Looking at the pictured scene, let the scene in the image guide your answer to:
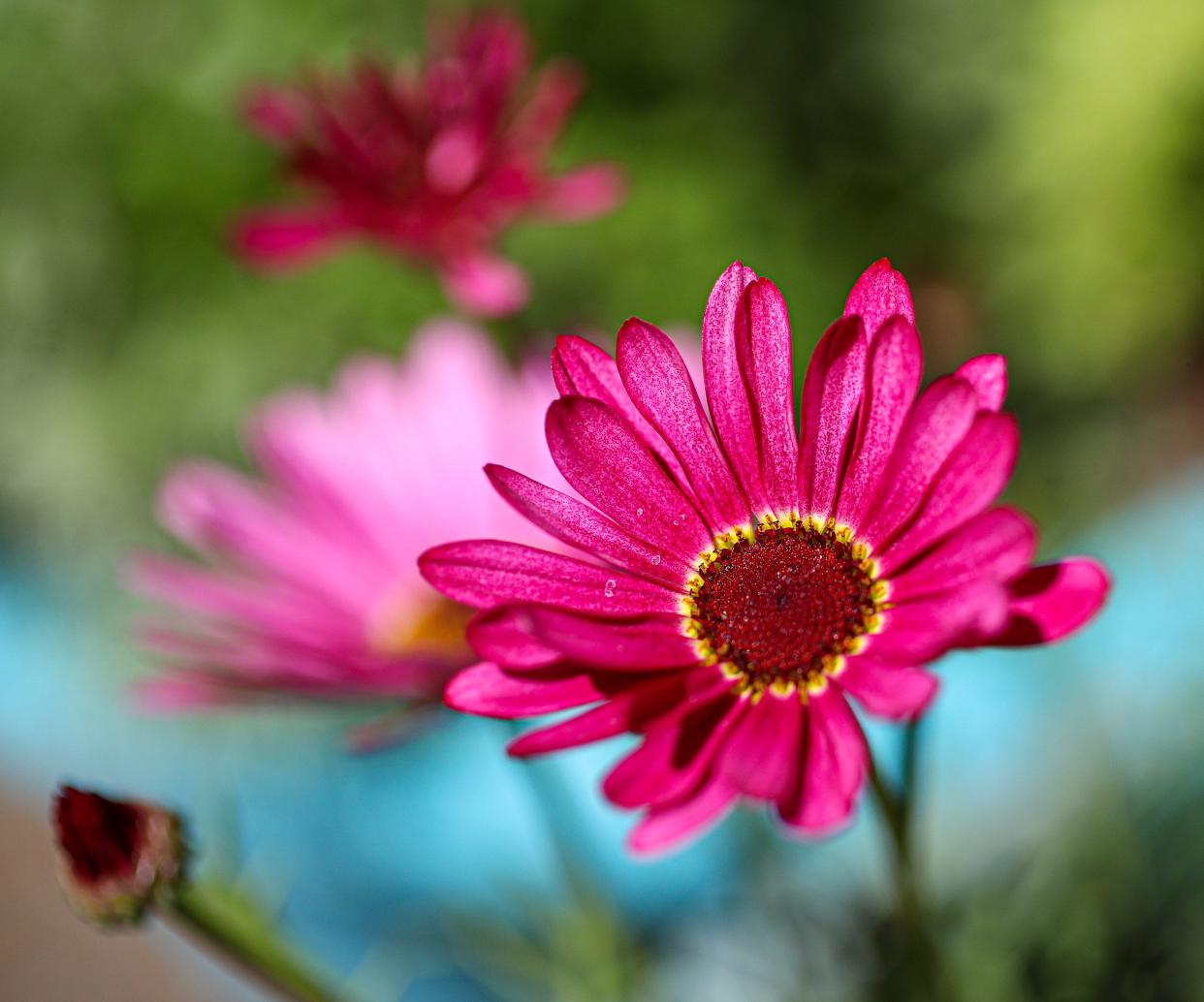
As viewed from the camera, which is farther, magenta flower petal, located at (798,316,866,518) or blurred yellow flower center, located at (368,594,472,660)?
blurred yellow flower center, located at (368,594,472,660)

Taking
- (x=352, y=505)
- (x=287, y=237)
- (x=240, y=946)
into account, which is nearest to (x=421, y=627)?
(x=352, y=505)

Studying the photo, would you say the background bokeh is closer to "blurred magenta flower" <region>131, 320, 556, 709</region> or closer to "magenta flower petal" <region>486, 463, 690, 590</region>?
"blurred magenta flower" <region>131, 320, 556, 709</region>

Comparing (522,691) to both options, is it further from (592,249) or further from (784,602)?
(592,249)

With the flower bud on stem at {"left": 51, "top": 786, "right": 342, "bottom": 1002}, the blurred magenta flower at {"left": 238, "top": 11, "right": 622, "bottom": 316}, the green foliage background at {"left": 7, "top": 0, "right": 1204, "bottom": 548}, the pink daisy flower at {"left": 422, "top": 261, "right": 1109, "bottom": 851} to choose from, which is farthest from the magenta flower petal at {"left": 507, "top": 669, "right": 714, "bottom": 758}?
the green foliage background at {"left": 7, "top": 0, "right": 1204, "bottom": 548}

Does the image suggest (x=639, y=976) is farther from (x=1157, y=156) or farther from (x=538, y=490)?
(x=1157, y=156)

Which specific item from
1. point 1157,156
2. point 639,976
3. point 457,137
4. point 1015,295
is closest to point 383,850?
point 639,976
